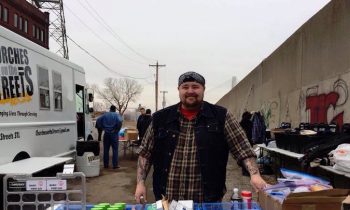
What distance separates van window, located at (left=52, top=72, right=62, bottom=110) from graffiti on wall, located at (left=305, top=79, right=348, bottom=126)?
582 cm

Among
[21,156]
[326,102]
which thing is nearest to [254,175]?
[21,156]

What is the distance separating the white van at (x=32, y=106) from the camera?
686 cm

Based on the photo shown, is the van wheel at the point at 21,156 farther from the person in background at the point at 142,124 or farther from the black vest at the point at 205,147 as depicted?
the person in background at the point at 142,124

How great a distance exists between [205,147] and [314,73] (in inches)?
359

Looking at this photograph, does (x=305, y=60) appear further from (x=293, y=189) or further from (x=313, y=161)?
(x=293, y=189)

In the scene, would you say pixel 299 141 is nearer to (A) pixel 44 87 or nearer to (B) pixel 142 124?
(A) pixel 44 87

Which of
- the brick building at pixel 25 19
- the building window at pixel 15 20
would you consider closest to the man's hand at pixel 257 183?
the brick building at pixel 25 19

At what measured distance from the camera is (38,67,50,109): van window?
833cm

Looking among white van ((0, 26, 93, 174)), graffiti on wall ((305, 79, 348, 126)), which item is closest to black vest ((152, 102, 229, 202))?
white van ((0, 26, 93, 174))

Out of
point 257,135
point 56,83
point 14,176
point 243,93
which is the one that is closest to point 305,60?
point 257,135

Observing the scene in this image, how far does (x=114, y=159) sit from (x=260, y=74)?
972 cm

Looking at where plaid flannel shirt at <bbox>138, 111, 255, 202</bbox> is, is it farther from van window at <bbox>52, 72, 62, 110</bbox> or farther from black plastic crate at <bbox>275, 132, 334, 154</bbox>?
van window at <bbox>52, 72, 62, 110</bbox>

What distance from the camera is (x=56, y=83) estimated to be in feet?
31.1

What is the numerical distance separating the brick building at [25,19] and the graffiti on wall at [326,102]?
37520mm
